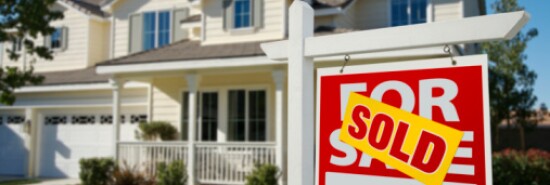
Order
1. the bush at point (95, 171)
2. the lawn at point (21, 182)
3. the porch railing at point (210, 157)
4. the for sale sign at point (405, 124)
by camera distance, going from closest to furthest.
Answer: the for sale sign at point (405, 124)
the porch railing at point (210, 157)
the bush at point (95, 171)
the lawn at point (21, 182)

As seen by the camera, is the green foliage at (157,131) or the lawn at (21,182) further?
the lawn at (21,182)

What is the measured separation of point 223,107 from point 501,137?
1140 cm

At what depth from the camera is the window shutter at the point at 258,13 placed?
42.6 feet

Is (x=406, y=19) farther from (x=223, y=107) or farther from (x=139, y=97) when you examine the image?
(x=139, y=97)

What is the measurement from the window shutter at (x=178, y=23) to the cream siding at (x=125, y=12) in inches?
14.1

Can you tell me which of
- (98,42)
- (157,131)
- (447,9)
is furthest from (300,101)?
(98,42)

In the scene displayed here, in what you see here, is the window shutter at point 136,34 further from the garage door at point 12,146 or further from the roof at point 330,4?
the roof at point 330,4

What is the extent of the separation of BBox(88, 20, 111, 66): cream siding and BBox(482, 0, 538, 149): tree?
42.0ft

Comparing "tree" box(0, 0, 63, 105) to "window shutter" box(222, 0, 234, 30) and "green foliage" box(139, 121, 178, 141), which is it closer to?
"green foliage" box(139, 121, 178, 141)

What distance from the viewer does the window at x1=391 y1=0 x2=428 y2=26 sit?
14234mm

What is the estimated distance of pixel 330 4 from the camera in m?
13.5

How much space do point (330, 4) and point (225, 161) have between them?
4.76m

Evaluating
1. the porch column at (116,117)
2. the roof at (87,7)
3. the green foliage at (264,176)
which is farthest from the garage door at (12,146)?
the green foliage at (264,176)

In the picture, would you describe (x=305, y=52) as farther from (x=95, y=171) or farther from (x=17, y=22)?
(x=17, y=22)
